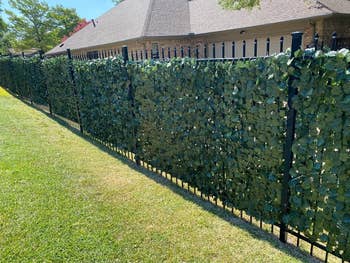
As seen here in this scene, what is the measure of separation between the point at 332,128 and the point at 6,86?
1812cm

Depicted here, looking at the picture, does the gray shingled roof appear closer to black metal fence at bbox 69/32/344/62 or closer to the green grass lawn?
black metal fence at bbox 69/32/344/62

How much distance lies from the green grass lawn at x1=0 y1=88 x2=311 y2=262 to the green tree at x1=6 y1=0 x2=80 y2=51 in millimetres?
41040

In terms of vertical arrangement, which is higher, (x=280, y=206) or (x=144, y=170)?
(x=280, y=206)

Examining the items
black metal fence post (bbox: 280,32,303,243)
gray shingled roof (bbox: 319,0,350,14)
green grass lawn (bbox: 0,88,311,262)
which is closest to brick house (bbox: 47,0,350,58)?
gray shingled roof (bbox: 319,0,350,14)

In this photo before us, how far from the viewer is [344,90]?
2.20m

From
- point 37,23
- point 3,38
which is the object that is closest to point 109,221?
point 3,38

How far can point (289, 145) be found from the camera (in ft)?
9.02

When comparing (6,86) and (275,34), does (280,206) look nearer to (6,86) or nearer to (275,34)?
(275,34)

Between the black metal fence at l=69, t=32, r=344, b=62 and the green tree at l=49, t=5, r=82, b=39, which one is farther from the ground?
the green tree at l=49, t=5, r=82, b=39

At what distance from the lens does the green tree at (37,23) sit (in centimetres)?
3900

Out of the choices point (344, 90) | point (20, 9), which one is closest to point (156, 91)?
point (344, 90)

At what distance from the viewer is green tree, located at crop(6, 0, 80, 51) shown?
3900 cm

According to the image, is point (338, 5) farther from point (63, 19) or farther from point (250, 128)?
point (63, 19)

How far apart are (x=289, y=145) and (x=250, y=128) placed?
0.49 metres
